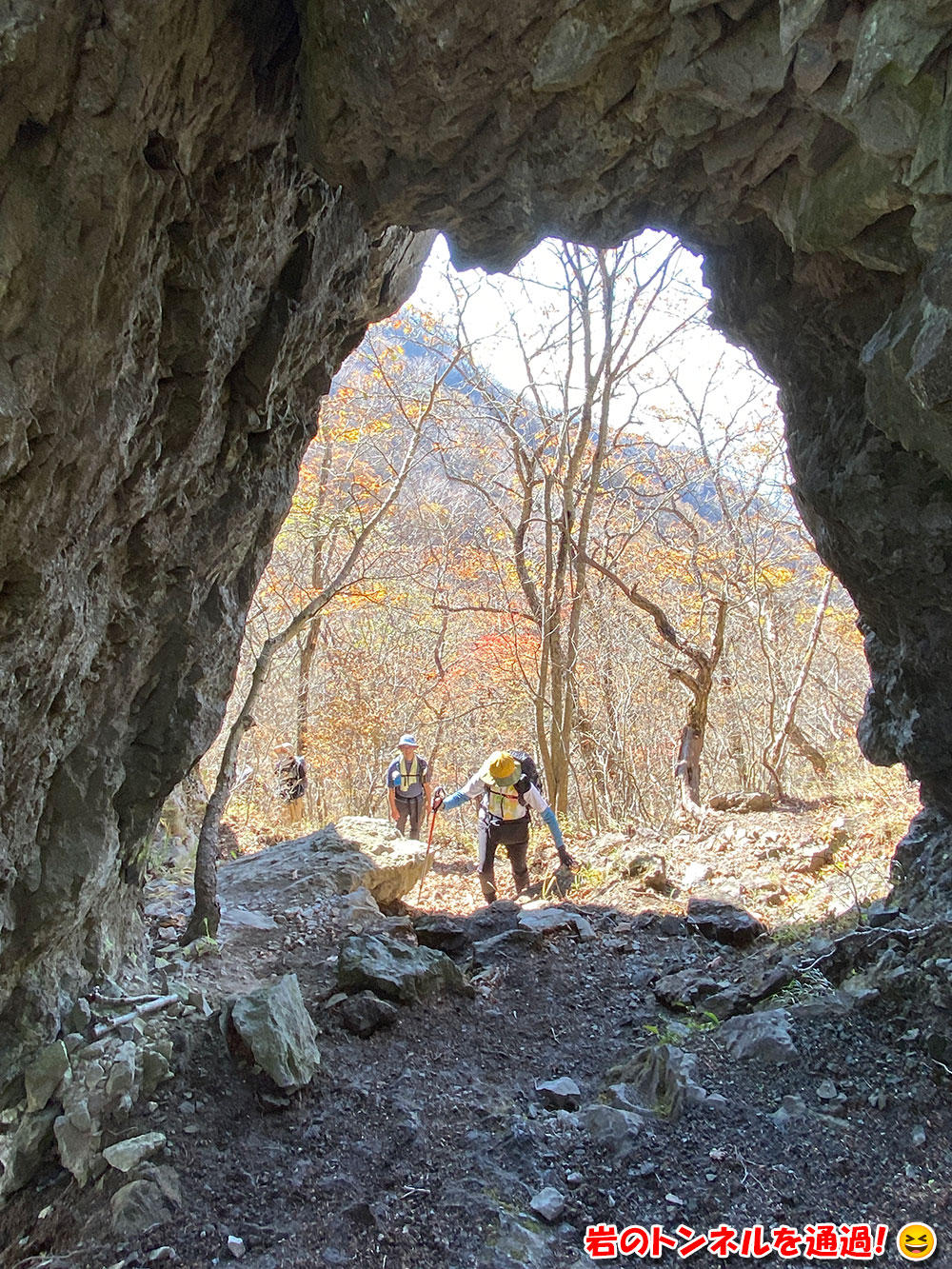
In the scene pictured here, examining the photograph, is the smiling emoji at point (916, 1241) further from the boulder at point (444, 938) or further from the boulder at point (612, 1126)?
the boulder at point (444, 938)

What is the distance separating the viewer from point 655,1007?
471cm

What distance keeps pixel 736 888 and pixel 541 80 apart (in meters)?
6.18

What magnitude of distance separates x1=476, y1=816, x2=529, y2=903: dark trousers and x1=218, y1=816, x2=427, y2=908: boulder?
665 millimetres

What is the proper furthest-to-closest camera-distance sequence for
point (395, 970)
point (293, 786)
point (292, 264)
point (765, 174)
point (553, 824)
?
point (293, 786) < point (553, 824) < point (395, 970) < point (292, 264) < point (765, 174)

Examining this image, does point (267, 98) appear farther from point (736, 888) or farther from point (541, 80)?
point (736, 888)

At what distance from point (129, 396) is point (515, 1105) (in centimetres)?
395

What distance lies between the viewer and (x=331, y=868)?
686cm

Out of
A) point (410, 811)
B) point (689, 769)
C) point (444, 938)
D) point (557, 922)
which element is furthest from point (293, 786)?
point (557, 922)

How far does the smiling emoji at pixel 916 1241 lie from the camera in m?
2.65

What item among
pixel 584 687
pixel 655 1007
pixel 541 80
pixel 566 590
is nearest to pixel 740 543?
pixel 566 590

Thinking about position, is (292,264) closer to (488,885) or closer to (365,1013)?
(365,1013)

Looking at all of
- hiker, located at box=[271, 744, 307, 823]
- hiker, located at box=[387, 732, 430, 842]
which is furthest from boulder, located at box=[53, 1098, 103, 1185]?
hiker, located at box=[271, 744, 307, 823]

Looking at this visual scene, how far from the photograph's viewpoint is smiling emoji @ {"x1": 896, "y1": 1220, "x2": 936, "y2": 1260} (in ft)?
8.69

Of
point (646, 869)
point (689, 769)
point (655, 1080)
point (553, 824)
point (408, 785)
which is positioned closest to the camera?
point (655, 1080)
